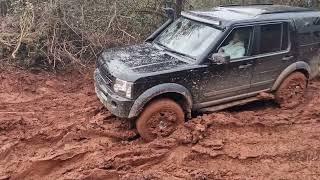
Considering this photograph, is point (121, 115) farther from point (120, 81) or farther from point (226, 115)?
point (226, 115)

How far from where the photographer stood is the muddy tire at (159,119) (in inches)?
252

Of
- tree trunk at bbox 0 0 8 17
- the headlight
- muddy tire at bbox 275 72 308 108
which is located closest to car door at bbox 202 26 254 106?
muddy tire at bbox 275 72 308 108

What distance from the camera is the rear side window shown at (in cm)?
726

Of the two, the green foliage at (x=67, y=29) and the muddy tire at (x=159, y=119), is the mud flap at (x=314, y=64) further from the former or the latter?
the green foliage at (x=67, y=29)

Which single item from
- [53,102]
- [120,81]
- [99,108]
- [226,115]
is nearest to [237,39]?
[226,115]

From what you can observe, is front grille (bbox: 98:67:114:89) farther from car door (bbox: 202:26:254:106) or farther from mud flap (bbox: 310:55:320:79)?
mud flap (bbox: 310:55:320:79)

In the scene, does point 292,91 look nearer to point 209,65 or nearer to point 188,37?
point 209,65

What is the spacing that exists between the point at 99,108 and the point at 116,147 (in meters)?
1.29

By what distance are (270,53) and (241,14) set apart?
848 mm

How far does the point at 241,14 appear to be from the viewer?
7445 mm

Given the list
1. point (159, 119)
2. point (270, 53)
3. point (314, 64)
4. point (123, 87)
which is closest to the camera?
point (123, 87)

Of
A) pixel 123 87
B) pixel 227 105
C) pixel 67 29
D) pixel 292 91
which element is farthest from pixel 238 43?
pixel 67 29

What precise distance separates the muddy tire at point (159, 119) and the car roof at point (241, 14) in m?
1.61

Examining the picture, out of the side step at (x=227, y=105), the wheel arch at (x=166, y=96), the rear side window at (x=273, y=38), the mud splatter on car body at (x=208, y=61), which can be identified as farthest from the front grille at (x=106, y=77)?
the rear side window at (x=273, y=38)
